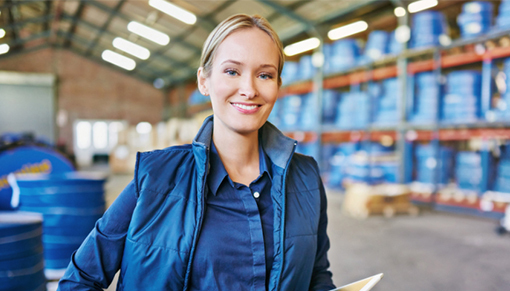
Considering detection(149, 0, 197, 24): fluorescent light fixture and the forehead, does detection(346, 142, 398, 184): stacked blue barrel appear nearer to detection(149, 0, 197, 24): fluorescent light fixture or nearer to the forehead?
the forehead

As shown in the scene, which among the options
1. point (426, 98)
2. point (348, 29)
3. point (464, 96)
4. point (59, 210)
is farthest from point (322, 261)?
point (348, 29)

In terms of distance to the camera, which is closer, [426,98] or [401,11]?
[426,98]

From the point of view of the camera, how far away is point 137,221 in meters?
1.12

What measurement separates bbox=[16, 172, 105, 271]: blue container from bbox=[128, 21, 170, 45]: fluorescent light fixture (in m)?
13.8

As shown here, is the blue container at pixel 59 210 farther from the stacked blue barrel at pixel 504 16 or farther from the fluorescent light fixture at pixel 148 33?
the fluorescent light fixture at pixel 148 33

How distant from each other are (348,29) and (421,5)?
2.68 meters

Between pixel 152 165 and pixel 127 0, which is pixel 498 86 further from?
pixel 127 0

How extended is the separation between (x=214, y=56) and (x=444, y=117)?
245 inches

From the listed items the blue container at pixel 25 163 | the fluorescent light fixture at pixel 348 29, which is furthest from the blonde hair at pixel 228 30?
the fluorescent light fixture at pixel 348 29

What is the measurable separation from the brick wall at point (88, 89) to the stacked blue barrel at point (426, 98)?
19.4m

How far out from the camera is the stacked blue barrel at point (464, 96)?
19.2ft

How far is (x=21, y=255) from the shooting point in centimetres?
192

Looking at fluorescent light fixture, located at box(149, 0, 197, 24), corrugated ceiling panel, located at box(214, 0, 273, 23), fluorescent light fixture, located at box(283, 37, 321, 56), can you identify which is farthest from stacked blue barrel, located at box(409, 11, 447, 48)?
fluorescent light fixture, located at box(149, 0, 197, 24)

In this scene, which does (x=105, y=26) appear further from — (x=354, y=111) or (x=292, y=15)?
(x=354, y=111)
